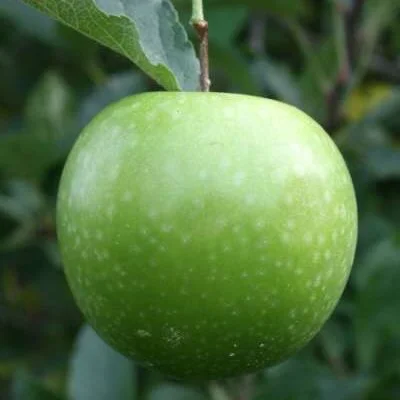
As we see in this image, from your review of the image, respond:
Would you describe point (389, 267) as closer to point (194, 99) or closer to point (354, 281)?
point (354, 281)

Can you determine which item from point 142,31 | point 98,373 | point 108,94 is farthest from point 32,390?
point 142,31

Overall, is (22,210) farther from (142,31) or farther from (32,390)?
(142,31)

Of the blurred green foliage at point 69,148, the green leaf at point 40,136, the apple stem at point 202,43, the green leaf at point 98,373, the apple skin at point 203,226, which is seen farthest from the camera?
the green leaf at point 40,136

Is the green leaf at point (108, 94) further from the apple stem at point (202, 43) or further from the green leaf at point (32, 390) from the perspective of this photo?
the apple stem at point (202, 43)

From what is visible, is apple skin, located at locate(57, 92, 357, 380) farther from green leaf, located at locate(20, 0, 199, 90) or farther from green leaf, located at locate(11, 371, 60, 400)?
green leaf, located at locate(11, 371, 60, 400)

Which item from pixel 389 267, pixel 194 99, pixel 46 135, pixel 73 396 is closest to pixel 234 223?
pixel 194 99

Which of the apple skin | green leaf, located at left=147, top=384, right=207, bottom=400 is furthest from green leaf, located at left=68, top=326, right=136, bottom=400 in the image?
the apple skin

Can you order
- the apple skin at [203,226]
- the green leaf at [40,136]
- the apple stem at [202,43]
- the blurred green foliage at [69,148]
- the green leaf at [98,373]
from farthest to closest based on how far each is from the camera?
1. the green leaf at [40,136]
2. the blurred green foliage at [69,148]
3. the green leaf at [98,373]
4. the apple stem at [202,43]
5. the apple skin at [203,226]

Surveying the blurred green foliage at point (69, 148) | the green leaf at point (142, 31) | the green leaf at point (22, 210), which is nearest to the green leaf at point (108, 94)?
the blurred green foliage at point (69, 148)
